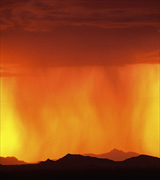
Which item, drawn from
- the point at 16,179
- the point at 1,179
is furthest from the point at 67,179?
the point at 1,179

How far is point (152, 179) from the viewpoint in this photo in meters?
149

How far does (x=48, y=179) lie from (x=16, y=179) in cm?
976

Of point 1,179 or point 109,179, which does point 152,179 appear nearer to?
point 109,179

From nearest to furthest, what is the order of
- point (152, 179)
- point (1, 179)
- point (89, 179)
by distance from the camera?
point (1, 179)
point (152, 179)
point (89, 179)

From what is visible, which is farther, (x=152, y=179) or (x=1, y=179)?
(x=152, y=179)

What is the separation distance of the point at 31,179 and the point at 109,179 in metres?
22.4

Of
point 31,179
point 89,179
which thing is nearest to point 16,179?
point 31,179

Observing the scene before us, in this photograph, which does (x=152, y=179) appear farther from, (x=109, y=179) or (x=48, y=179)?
(x=48, y=179)

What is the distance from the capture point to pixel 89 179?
158 meters

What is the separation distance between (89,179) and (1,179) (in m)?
38.3

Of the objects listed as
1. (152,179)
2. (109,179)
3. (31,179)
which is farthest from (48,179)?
(152,179)

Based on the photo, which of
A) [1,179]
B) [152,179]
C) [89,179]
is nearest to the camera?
[1,179]

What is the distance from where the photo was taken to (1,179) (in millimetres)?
126688

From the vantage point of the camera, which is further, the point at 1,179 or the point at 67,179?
the point at 67,179
